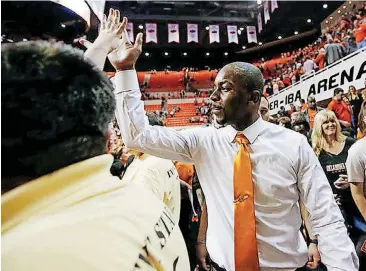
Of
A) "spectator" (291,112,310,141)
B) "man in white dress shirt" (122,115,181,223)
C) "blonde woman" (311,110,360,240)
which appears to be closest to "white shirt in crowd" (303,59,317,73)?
"spectator" (291,112,310,141)

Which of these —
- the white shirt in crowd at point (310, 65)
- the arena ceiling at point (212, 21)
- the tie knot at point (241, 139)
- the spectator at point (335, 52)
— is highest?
the arena ceiling at point (212, 21)

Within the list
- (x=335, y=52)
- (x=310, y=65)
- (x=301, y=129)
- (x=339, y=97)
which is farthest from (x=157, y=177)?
(x=310, y=65)

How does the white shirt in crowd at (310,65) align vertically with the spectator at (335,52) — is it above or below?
above

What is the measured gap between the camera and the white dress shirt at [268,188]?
1.71 metres

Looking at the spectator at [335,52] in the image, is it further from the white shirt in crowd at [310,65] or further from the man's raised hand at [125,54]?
the man's raised hand at [125,54]

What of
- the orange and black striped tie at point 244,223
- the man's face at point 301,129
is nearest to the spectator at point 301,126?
the man's face at point 301,129

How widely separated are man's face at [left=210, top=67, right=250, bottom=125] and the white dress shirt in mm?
72

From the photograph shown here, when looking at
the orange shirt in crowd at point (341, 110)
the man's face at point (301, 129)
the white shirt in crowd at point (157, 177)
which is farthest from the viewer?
the orange shirt in crowd at point (341, 110)

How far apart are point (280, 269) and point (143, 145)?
0.74 m

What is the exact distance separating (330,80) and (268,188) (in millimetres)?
7841

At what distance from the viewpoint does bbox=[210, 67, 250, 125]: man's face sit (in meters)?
1.89

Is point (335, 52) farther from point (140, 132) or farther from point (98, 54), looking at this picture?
point (98, 54)

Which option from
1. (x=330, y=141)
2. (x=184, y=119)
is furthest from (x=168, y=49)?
(x=330, y=141)

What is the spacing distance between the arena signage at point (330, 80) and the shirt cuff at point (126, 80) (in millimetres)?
6628
